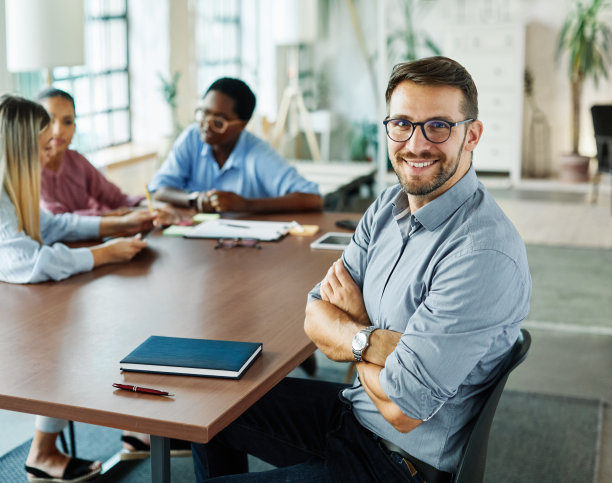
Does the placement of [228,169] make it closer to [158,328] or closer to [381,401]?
[158,328]

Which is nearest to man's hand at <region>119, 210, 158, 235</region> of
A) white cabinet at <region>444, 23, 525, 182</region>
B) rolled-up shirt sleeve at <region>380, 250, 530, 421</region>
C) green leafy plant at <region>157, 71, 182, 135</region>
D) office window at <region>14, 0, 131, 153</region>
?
rolled-up shirt sleeve at <region>380, 250, 530, 421</region>

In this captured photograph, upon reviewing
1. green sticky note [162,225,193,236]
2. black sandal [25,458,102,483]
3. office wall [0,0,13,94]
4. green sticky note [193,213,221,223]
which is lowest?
black sandal [25,458,102,483]

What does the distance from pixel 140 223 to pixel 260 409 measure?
3.82 ft

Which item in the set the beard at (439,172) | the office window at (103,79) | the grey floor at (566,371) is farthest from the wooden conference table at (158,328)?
the office window at (103,79)

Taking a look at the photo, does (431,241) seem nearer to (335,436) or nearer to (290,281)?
(335,436)

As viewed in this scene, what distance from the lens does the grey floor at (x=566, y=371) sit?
9.96ft

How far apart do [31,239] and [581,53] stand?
751cm

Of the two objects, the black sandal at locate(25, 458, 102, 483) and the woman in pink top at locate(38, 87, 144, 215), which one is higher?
the woman in pink top at locate(38, 87, 144, 215)

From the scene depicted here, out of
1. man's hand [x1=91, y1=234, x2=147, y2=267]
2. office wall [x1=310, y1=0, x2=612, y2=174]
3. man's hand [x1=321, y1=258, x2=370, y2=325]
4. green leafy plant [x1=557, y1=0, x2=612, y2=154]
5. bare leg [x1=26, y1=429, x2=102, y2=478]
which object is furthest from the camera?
office wall [x1=310, y1=0, x2=612, y2=174]

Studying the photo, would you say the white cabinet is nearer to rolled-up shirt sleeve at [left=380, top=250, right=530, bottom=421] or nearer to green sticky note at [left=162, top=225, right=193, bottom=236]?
green sticky note at [left=162, top=225, right=193, bottom=236]

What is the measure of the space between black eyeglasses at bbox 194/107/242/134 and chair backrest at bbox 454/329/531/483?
80.2 inches

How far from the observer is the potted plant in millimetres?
8547

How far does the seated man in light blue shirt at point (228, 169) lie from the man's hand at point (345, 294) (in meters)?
1.38

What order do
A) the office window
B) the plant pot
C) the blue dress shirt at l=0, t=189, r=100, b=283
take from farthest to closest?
the plant pot, the office window, the blue dress shirt at l=0, t=189, r=100, b=283
